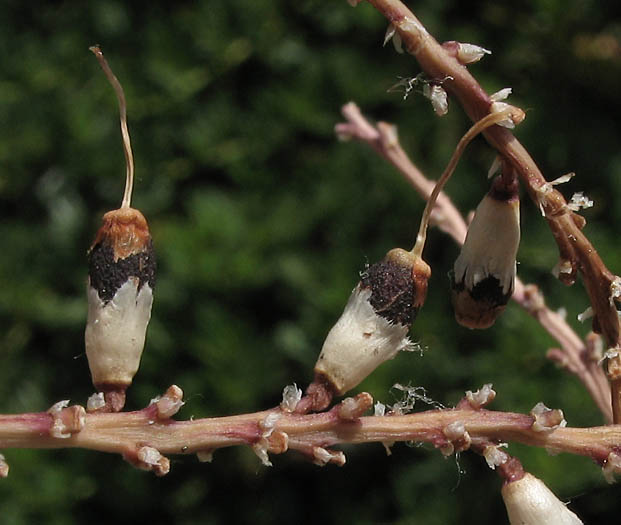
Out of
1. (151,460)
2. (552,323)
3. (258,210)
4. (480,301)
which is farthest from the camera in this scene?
(258,210)

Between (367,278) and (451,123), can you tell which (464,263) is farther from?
(451,123)

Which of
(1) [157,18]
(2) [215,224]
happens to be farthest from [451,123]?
(1) [157,18]

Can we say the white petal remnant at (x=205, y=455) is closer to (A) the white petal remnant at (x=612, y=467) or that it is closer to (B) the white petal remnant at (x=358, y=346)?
(B) the white petal remnant at (x=358, y=346)

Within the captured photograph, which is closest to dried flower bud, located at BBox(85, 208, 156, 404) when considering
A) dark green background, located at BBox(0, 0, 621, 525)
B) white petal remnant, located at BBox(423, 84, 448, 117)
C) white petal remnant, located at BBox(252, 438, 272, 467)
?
white petal remnant, located at BBox(252, 438, 272, 467)

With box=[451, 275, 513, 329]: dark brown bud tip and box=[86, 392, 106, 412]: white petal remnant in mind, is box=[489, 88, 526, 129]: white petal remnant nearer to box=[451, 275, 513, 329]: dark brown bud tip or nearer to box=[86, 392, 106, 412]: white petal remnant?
box=[451, 275, 513, 329]: dark brown bud tip

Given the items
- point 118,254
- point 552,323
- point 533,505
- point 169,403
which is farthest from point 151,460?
point 552,323

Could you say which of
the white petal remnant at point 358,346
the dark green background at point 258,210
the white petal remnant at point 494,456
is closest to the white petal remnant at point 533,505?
the white petal remnant at point 494,456

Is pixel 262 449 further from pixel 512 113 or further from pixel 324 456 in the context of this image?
pixel 512 113
